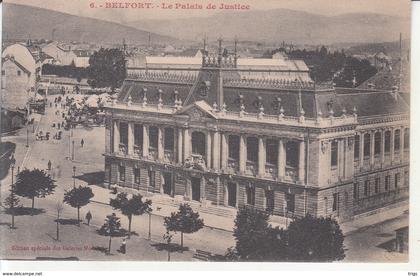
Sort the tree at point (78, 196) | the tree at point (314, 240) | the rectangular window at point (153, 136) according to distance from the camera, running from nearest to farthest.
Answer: the tree at point (314, 240) < the tree at point (78, 196) < the rectangular window at point (153, 136)

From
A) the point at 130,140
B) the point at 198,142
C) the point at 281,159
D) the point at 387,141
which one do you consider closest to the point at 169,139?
the point at 198,142

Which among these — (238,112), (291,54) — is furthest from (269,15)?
(238,112)

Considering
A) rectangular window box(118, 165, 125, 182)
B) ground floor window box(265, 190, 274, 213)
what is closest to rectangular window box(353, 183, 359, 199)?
ground floor window box(265, 190, 274, 213)

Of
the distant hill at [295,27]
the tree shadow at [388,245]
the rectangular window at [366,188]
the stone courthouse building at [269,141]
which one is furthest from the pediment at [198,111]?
the tree shadow at [388,245]

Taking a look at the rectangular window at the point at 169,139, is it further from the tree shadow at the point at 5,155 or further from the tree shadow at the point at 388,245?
the tree shadow at the point at 388,245

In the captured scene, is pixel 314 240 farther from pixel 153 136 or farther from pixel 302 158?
pixel 153 136

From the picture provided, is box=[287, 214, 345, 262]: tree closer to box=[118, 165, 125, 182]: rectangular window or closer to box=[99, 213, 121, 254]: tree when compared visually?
box=[99, 213, 121, 254]: tree

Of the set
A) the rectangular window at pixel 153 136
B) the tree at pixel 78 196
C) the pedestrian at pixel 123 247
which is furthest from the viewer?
the rectangular window at pixel 153 136

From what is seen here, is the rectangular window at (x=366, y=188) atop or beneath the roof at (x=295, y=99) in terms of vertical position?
beneath
